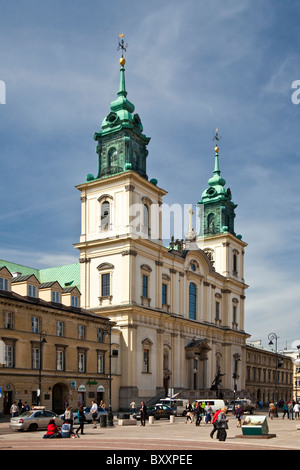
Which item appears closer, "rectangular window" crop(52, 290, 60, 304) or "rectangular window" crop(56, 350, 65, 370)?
"rectangular window" crop(56, 350, 65, 370)

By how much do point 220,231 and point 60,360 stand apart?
42744mm

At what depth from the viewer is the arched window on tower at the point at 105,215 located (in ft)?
217

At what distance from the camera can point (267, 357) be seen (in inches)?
4412

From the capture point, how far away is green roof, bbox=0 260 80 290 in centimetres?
7200

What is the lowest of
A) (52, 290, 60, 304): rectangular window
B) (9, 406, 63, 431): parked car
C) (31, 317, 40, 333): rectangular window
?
(9, 406, 63, 431): parked car

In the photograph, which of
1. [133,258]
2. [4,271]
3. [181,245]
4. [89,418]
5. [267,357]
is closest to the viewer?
[89,418]

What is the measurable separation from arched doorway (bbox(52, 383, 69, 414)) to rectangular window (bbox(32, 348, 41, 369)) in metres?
4.30

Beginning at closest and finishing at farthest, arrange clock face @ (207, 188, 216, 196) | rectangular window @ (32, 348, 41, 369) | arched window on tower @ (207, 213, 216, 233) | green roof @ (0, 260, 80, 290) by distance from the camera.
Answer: rectangular window @ (32, 348, 41, 369) → green roof @ (0, 260, 80, 290) → arched window on tower @ (207, 213, 216, 233) → clock face @ (207, 188, 216, 196)

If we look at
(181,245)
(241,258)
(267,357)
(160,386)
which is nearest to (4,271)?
(160,386)

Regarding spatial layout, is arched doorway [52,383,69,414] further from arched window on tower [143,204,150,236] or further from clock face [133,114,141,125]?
clock face [133,114,141,125]

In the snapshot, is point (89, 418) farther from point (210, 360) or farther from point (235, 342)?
point (235, 342)

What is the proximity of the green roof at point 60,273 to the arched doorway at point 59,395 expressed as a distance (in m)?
20.3

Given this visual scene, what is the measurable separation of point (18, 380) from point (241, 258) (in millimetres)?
52200

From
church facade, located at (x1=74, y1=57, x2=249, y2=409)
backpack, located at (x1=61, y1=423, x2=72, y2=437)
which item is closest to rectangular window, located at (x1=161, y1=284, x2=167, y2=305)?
church facade, located at (x1=74, y1=57, x2=249, y2=409)
